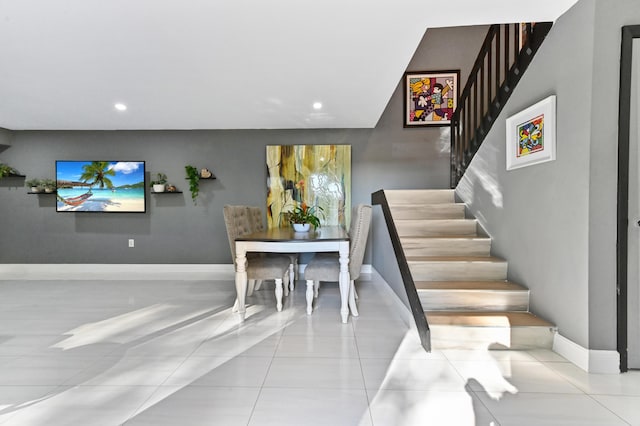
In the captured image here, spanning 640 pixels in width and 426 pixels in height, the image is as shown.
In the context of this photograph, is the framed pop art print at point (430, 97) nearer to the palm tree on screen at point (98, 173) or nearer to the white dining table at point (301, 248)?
the white dining table at point (301, 248)

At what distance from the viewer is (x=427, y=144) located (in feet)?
15.3

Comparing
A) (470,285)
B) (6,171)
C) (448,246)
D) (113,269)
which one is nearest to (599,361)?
(470,285)

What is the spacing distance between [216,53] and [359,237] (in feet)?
6.40

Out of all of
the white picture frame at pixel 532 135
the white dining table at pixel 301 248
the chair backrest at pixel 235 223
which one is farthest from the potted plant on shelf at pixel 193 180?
the white picture frame at pixel 532 135

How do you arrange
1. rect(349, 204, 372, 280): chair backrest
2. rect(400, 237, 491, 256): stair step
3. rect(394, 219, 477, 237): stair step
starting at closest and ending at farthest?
rect(349, 204, 372, 280): chair backrest
rect(400, 237, 491, 256): stair step
rect(394, 219, 477, 237): stair step

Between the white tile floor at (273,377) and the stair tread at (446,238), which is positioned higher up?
the stair tread at (446,238)

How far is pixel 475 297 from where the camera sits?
7.82 ft

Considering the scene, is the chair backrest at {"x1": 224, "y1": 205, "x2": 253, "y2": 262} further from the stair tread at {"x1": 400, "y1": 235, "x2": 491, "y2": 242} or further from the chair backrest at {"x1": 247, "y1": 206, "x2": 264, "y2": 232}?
the stair tread at {"x1": 400, "y1": 235, "x2": 491, "y2": 242}

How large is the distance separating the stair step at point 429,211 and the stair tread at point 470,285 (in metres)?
1.07

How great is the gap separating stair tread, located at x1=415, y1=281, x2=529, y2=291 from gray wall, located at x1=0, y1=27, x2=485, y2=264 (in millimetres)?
2313

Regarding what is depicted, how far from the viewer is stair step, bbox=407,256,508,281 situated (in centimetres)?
266

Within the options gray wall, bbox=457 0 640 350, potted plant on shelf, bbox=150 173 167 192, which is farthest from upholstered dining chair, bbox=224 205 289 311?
potted plant on shelf, bbox=150 173 167 192

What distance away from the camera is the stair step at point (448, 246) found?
2.95 m

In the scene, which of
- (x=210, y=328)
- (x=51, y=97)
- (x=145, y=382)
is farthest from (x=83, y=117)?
(x=145, y=382)
